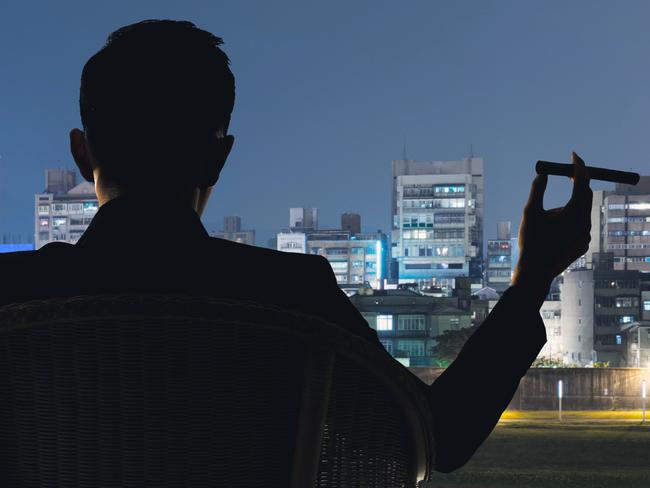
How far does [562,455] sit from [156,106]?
24.6m

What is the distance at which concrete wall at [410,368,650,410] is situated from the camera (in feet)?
135

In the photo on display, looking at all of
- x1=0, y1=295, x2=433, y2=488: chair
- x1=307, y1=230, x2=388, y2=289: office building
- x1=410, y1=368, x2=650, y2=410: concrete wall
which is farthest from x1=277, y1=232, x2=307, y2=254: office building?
x1=0, y1=295, x2=433, y2=488: chair

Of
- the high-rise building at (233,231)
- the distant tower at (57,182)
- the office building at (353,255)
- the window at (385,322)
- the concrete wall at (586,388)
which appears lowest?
the concrete wall at (586,388)

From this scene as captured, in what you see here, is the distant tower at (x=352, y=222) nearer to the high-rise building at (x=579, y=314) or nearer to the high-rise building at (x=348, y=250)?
the high-rise building at (x=348, y=250)

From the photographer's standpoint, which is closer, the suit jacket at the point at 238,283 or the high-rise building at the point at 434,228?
the suit jacket at the point at 238,283

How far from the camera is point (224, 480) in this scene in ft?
2.45

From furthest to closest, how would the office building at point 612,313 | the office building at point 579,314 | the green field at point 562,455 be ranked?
the office building at point 579,314 → the office building at point 612,313 → the green field at point 562,455

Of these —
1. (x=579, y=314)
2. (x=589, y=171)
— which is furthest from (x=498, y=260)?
(x=589, y=171)

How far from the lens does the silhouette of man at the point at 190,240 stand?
833 mm

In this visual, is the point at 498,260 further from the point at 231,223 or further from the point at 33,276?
the point at 33,276

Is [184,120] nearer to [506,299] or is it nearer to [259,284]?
[259,284]

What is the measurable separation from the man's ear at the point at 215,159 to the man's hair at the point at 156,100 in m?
0.01

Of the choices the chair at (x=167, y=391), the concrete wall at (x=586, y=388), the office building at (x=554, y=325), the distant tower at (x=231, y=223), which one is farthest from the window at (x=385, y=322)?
the distant tower at (x=231, y=223)

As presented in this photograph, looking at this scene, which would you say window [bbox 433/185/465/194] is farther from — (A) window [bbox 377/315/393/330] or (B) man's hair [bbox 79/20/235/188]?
(B) man's hair [bbox 79/20/235/188]
